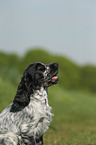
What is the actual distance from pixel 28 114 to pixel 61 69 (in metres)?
20.2

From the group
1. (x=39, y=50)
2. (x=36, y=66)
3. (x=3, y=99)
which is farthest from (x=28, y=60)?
(x=36, y=66)

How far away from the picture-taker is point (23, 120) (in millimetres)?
4672

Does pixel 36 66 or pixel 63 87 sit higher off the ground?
pixel 36 66

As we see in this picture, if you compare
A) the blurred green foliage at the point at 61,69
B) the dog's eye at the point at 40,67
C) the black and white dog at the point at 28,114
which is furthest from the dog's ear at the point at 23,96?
the blurred green foliage at the point at 61,69

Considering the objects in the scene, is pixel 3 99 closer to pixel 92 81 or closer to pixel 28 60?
pixel 28 60

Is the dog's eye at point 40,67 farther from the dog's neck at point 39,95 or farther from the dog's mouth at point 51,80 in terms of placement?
the dog's neck at point 39,95

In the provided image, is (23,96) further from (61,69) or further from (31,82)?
(61,69)

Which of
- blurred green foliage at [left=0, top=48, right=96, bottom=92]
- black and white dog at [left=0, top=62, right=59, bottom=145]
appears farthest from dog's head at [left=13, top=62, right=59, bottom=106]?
blurred green foliage at [left=0, top=48, right=96, bottom=92]

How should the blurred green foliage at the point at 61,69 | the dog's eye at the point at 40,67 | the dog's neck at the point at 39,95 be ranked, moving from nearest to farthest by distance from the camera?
the dog's neck at the point at 39,95
the dog's eye at the point at 40,67
the blurred green foliage at the point at 61,69

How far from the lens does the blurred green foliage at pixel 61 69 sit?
779 inches

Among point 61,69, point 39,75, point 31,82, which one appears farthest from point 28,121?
point 61,69

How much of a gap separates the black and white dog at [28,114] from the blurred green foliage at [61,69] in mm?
13569

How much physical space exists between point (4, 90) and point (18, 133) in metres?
10.6

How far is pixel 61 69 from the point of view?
24750mm
